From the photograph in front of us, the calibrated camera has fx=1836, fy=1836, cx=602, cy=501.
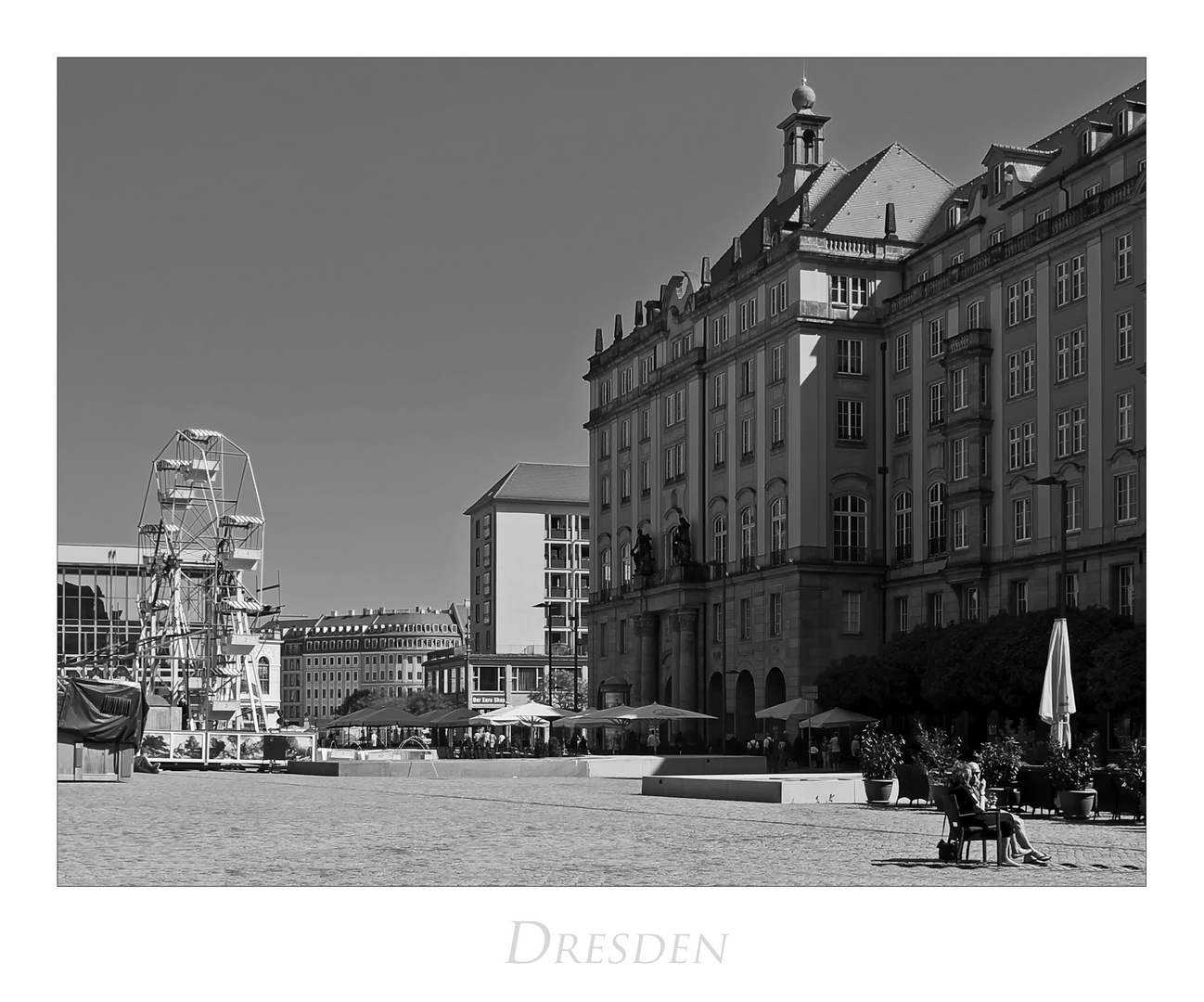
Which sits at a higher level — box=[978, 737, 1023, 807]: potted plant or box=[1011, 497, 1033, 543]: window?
box=[1011, 497, 1033, 543]: window

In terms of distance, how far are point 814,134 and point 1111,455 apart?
38.9 meters

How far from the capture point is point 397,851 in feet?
72.9

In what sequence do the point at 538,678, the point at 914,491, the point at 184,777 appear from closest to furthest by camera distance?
the point at 184,777, the point at 914,491, the point at 538,678

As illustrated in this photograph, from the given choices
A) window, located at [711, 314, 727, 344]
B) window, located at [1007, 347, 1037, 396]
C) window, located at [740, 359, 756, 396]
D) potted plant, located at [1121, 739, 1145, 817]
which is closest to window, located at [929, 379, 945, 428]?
window, located at [1007, 347, 1037, 396]

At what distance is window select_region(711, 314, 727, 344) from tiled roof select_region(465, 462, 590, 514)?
76.1 meters

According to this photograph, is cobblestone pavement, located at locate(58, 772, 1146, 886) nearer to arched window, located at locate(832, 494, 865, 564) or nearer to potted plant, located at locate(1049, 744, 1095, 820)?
potted plant, located at locate(1049, 744, 1095, 820)

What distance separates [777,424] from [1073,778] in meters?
46.0

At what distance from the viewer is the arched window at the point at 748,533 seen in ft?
253

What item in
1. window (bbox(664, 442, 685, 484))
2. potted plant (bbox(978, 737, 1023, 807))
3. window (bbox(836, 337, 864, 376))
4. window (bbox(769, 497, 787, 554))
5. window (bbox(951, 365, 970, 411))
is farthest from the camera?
window (bbox(664, 442, 685, 484))

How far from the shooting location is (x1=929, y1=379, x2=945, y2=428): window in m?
67.7

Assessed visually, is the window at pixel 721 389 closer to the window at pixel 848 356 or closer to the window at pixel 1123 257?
the window at pixel 848 356

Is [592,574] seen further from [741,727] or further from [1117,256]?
[1117,256]

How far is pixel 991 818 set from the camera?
20375mm
